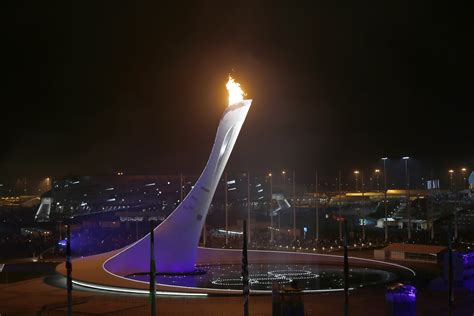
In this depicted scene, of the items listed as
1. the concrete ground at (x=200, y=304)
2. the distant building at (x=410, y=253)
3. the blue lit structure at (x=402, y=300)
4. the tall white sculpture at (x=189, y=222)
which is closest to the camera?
the blue lit structure at (x=402, y=300)

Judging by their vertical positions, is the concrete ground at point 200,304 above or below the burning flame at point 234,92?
below

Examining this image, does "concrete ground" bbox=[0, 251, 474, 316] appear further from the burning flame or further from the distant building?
the distant building

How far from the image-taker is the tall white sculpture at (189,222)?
24656mm

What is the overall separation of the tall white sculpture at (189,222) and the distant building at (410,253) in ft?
40.7

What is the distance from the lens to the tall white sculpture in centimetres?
2466

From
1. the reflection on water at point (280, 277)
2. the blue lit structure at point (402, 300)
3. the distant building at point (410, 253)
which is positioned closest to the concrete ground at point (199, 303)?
the reflection on water at point (280, 277)

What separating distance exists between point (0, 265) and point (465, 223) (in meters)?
40.2

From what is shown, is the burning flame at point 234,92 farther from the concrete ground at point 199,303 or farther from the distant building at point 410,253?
the distant building at point 410,253

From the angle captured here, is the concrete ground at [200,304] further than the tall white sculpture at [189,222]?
No

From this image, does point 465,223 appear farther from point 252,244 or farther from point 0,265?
point 0,265

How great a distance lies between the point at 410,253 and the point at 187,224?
13511mm

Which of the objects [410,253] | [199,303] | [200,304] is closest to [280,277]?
[199,303]

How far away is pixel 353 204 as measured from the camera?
77.1 metres

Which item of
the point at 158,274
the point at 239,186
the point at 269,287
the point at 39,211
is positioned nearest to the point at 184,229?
the point at 158,274
